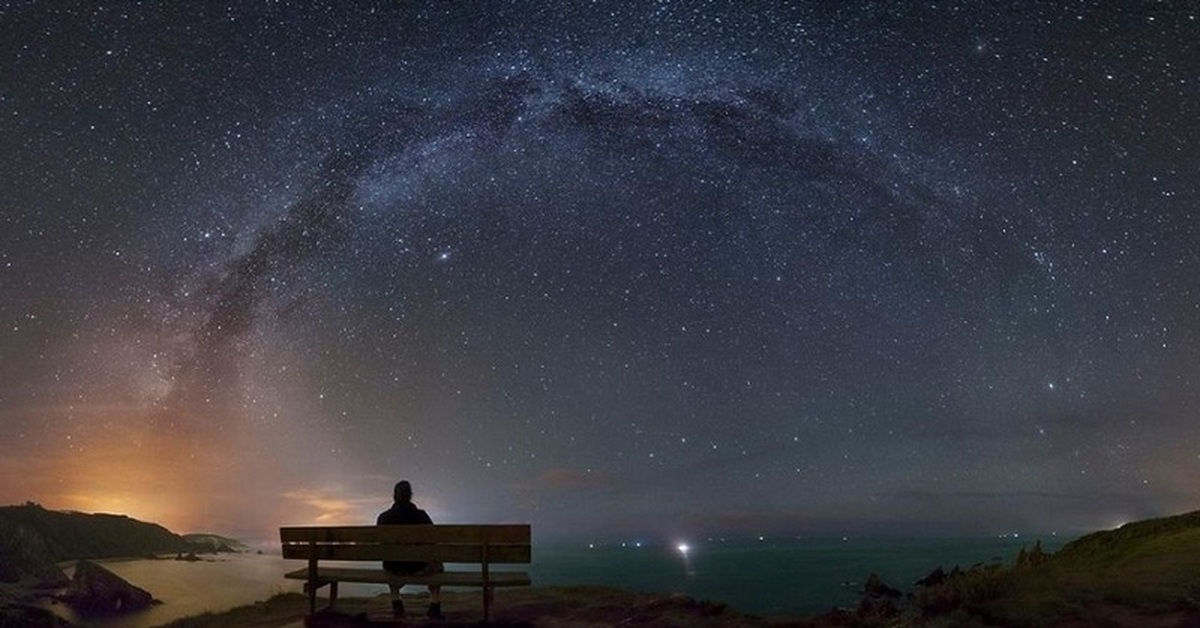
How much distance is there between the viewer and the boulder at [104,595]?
5600 cm

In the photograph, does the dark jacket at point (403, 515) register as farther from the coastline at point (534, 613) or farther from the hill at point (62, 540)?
the hill at point (62, 540)

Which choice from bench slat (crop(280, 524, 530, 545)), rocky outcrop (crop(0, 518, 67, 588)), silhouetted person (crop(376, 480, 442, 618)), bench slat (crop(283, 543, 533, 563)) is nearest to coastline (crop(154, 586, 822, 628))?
silhouetted person (crop(376, 480, 442, 618))

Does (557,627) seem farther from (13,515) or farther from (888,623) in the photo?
(13,515)

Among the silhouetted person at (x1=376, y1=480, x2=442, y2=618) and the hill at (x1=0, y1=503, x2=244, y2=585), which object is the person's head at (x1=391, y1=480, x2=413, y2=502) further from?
the hill at (x1=0, y1=503, x2=244, y2=585)

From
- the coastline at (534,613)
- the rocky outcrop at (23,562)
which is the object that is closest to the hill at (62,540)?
the rocky outcrop at (23,562)

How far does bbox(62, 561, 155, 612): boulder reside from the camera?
56.0 metres

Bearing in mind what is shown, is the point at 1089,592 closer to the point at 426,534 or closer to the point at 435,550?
the point at 435,550

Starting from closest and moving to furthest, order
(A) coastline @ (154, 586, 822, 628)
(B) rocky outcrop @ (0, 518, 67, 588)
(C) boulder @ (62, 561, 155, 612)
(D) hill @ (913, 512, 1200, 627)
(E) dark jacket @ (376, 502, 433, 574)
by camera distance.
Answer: (D) hill @ (913, 512, 1200, 627), (A) coastline @ (154, 586, 822, 628), (E) dark jacket @ (376, 502, 433, 574), (C) boulder @ (62, 561, 155, 612), (B) rocky outcrop @ (0, 518, 67, 588)

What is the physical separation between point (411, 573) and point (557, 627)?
191cm

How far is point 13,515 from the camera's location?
108 m

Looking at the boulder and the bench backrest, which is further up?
the bench backrest

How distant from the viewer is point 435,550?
834 centimetres

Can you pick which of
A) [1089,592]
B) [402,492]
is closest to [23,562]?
[402,492]

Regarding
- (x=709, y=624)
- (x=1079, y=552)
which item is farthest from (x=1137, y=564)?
(x=709, y=624)
